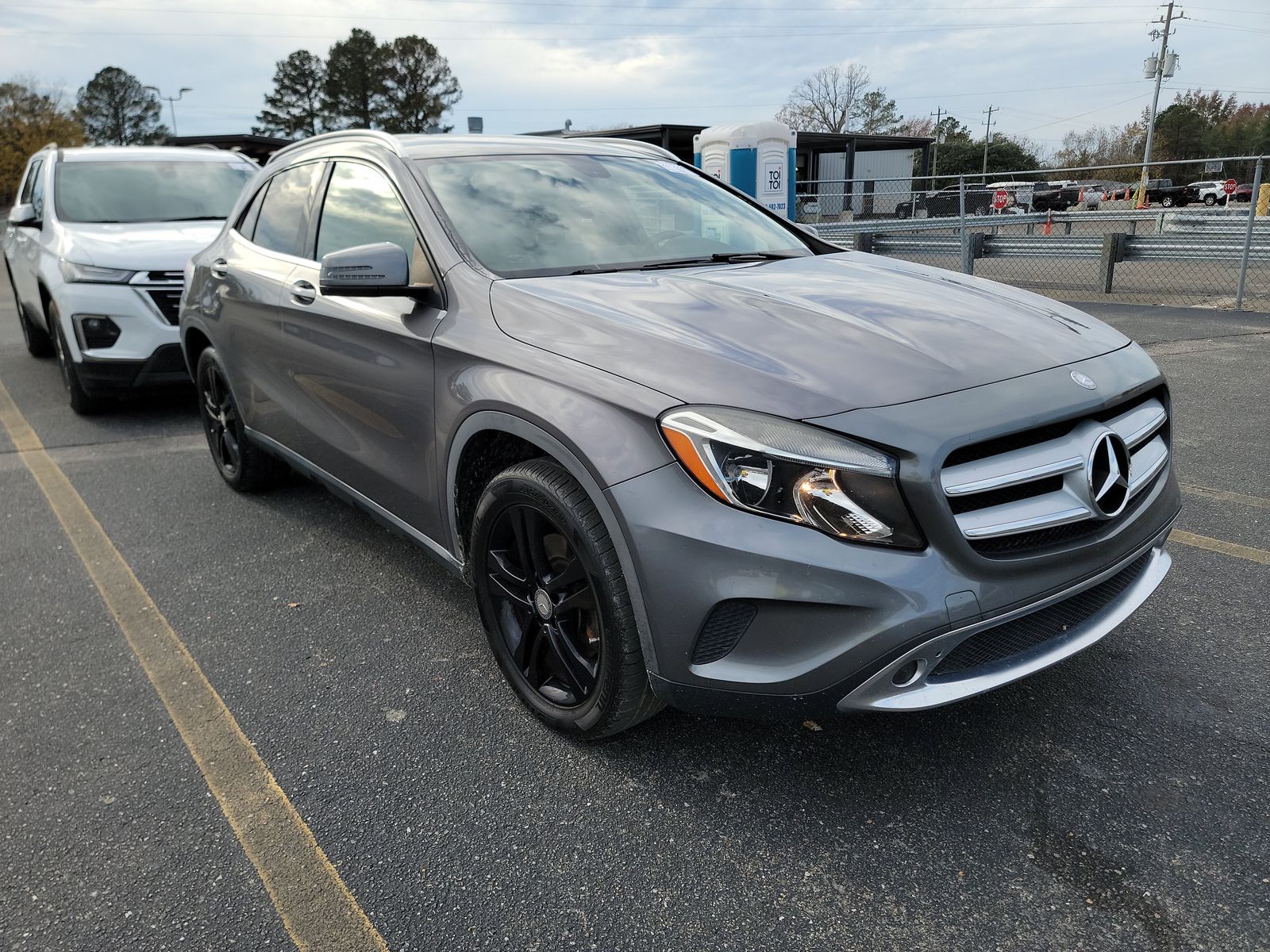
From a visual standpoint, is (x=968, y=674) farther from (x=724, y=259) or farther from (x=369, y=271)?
(x=369, y=271)

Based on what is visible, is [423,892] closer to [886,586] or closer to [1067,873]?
[886,586]

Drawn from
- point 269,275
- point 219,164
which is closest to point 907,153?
point 219,164

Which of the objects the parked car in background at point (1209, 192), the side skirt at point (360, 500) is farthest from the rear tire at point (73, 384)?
the parked car in background at point (1209, 192)

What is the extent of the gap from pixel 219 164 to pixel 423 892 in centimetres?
729

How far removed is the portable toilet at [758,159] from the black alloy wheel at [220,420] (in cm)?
977

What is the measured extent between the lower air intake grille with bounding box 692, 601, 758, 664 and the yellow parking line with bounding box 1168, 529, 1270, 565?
7.56 ft

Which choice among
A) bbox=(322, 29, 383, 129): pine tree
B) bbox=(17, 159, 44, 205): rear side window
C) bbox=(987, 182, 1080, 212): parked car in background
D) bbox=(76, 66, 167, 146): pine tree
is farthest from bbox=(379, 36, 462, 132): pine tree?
bbox=(17, 159, 44, 205): rear side window

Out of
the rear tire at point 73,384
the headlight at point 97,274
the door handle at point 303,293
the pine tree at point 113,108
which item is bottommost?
the rear tire at point 73,384

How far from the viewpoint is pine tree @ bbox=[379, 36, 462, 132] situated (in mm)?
74062

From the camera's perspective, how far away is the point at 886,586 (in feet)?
6.12

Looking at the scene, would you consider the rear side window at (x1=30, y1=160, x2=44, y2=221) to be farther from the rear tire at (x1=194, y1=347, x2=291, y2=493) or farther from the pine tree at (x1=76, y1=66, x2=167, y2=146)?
the pine tree at (x1=76, y1=66, x2=167, y2=146)

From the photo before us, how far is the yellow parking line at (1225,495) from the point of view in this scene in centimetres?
412

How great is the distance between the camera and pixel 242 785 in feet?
7.93

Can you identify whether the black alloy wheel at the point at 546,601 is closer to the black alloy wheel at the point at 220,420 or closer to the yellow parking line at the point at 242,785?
the yellow parking line at the point at 242,785
